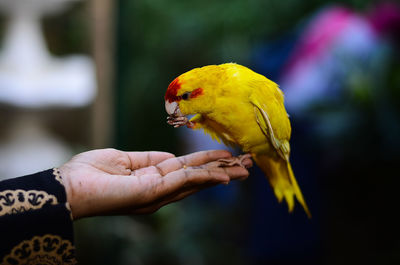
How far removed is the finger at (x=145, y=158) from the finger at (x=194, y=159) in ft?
0.04

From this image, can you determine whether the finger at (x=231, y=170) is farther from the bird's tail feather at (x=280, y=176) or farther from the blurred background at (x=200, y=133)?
the blurred background at (x=200, y=133)

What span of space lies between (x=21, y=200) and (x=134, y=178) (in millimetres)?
212

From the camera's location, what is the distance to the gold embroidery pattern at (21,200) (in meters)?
0.75

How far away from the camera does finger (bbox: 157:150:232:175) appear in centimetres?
90

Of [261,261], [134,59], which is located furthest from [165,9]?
[261,261]

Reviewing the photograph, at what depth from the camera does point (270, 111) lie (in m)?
0.82

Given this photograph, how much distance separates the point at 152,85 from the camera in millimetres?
1169

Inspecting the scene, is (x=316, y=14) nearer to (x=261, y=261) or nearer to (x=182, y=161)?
(x=182, y=161)

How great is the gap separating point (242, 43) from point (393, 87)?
52cm

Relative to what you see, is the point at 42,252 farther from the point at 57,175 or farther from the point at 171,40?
the point at 171,40

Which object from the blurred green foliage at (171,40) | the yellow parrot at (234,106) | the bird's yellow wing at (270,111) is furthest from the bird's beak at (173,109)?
the blurred green foliage at (171,40)

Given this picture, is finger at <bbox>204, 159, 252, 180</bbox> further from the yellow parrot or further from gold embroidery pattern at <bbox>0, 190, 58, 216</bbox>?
gold embroidery pattern at <bbox>0, 190, 58, 216</bbox>

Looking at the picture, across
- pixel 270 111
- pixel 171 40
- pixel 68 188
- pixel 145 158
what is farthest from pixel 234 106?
pixel 171 40

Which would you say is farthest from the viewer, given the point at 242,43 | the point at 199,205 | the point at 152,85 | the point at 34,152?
the point at 199,205
